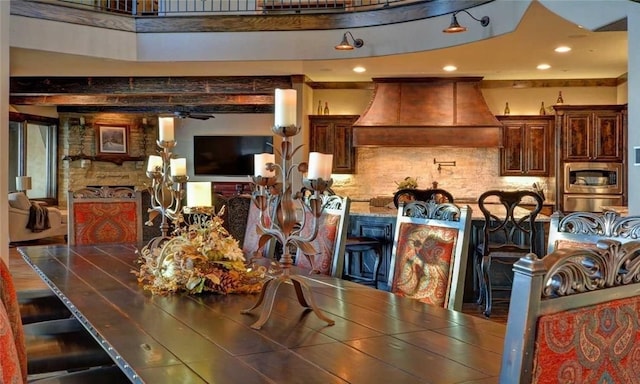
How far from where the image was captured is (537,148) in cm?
A: 801

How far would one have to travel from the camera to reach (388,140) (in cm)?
781

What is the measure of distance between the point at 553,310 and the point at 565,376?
0.12 m

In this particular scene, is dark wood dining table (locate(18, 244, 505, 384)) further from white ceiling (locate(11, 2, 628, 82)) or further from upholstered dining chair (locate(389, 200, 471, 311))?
white ceiling (locate(11, 2, 628, 82))

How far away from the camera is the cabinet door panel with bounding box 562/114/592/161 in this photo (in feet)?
24.9

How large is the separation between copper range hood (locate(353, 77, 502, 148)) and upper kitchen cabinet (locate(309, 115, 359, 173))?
409 mm

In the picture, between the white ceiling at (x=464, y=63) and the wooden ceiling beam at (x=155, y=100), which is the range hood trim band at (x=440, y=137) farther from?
the wooden ceiling beam at (x=155, y=100)

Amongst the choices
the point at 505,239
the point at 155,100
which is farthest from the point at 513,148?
the point at 155,100

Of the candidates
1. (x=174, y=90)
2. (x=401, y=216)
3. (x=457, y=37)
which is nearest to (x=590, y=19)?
(x=457, y=37)

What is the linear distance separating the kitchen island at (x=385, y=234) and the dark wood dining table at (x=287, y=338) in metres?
2.79

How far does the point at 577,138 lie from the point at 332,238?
5933 millimetres

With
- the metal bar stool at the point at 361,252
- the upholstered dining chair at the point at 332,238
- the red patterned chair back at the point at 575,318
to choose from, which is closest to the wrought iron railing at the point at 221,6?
the metal bar stool at the point at 361,252

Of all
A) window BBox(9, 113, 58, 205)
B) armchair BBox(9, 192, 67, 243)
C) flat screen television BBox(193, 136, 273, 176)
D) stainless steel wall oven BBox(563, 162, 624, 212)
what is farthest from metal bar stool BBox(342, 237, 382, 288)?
window BBox(9, 113, 58, 205)

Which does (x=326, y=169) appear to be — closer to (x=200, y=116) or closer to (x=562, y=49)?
(x=562, y=49)

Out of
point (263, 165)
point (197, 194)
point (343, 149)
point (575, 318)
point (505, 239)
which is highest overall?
point (343, 149)
